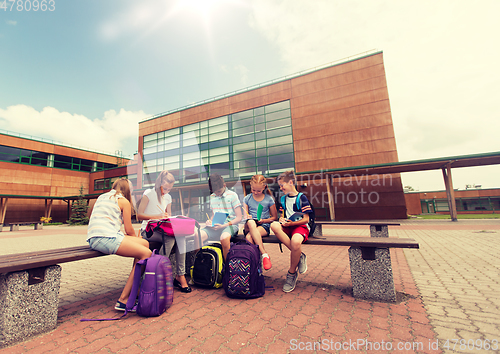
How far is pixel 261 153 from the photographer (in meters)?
21.2

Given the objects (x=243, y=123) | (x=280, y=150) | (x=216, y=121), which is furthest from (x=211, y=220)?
(x=216, y=121)

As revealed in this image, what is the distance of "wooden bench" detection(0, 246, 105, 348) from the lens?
6.39ft

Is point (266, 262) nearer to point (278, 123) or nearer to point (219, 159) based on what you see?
point (278, 123)

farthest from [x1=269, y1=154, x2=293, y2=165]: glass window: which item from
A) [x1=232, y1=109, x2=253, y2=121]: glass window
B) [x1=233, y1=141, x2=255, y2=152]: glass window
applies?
[x1=232, y1=109, x2=253, y2=121]: glass window

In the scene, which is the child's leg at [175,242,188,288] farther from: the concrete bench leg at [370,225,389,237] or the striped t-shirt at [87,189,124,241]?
the concrete bench leg at [370,225,389,237]

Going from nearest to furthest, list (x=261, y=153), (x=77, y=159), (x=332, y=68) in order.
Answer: (x=332, y=68) → (x=261, y=153) → (x=77, y=159)

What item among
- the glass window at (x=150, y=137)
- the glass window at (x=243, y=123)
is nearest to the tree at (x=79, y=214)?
the glass window at (x=150, y=137)

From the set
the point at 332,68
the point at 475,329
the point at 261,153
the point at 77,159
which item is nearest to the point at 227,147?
the point at 261,153

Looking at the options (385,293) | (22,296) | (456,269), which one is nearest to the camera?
(22,296)

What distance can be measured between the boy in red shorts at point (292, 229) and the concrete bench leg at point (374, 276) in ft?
2.40

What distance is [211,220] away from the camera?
402 cm

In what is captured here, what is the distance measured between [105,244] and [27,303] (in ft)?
2.47

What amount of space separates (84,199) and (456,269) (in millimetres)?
35014

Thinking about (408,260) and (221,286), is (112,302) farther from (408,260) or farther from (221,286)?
(408,260)
